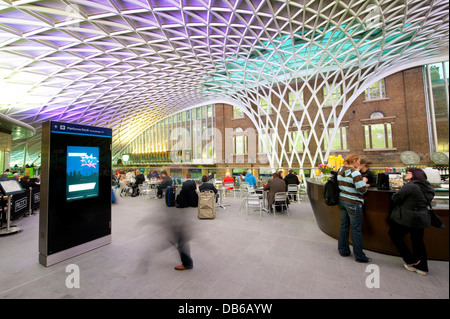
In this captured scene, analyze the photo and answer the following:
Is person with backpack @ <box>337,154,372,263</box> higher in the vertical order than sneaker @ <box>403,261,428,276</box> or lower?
higher

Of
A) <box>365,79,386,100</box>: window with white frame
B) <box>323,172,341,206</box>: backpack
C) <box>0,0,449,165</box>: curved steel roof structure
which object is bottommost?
<box>323,172,341,206</box>: backpack

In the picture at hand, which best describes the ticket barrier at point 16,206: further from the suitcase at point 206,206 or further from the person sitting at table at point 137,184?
the suitcase at point 206,206

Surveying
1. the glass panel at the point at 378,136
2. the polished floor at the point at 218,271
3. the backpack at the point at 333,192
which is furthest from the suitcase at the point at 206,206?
the glass panel at the point at 378,136

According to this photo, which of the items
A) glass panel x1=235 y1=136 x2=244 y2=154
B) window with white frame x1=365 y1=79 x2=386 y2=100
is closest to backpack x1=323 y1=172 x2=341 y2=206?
window with white frame x1=365 y1=79 x2=386 y2=100

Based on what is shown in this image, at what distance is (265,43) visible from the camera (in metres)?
14.1

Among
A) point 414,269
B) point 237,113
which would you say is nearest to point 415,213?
point 414,269

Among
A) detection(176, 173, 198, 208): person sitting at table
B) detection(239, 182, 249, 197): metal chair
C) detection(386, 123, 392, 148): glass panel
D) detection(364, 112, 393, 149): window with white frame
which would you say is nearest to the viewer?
detection(176, 173, 198, 208): person sitting at table

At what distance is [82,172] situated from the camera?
450 centimetres

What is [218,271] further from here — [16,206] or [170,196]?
[16,206]

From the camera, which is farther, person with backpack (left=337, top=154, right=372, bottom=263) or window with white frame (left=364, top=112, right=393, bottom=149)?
window with white frame (left=364, top=112, right=393, bottom=149)

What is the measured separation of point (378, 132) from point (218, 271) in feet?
65.8

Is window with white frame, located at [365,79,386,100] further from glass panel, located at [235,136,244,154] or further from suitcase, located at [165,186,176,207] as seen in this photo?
suitcase, located at [165,186,176,207]

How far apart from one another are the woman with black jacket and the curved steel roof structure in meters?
4.32

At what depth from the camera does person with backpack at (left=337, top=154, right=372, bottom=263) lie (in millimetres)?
3814
